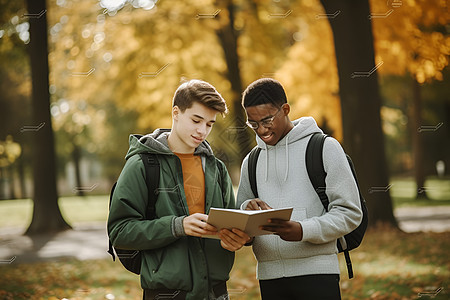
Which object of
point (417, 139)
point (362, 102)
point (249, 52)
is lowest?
point (417, 139)

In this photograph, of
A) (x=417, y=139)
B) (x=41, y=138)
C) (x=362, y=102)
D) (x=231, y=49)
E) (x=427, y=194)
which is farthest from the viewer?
(x=427, y=194)

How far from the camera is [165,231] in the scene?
2.57 m

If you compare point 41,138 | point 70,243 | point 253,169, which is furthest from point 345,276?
point 41,138

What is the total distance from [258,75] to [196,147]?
1308cm

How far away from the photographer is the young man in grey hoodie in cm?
261

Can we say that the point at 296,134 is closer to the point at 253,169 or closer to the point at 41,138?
the point at 253,169

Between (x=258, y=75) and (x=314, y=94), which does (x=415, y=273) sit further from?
(x=258, y=75)

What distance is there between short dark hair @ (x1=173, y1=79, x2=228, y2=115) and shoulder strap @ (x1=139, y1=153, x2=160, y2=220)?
0.34 meters

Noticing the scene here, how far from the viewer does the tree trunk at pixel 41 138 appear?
37.4ft

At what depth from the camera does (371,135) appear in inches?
381

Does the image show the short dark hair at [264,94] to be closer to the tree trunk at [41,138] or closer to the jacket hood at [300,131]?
the jacket hood at [300,131]

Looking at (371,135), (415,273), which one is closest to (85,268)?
(415,273)

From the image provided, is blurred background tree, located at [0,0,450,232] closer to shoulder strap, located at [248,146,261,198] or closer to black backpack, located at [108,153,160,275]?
shoulder strap, located at [248,146,261,198]

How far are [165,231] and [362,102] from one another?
7.77 metres
